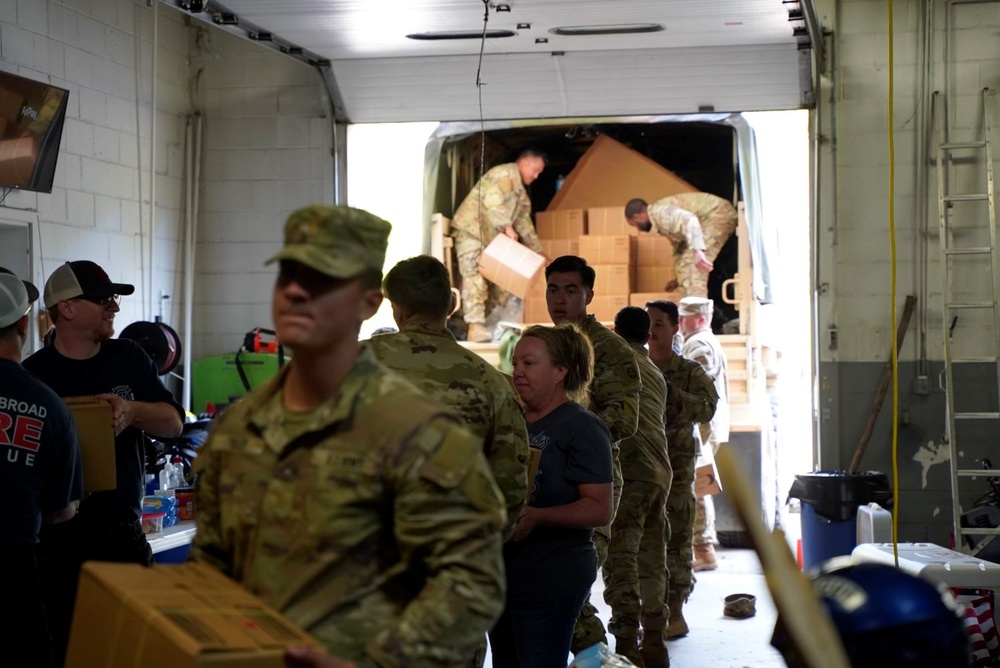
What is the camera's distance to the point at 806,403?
38.9 feet

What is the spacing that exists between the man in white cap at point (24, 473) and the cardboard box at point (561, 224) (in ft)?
24.8

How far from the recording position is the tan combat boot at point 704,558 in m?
8.70

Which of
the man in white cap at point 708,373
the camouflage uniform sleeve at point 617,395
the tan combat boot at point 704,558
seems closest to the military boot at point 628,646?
the camouflage uniform sleeve at point 617,395

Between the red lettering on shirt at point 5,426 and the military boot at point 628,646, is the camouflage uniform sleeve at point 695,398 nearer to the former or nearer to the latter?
the military boot at point 628,646

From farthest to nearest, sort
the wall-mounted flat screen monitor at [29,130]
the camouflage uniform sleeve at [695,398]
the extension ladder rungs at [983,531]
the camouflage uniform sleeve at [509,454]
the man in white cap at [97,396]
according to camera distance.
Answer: the wall-mounted flat screen monitor at [29,130]
the camouflage uniform sleeve at [695,398]
the extension ladder rungs at [983,531]
the man in white cap at [97,396]
the camouflage uniform sleeve at [509,454]

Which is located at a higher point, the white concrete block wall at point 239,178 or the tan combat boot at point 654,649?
the white concrete block wall at point 239,178

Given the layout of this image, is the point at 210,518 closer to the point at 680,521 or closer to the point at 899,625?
the point at 899,625

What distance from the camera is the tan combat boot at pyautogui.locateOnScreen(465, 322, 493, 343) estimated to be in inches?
402

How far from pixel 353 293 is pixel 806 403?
1041 cm

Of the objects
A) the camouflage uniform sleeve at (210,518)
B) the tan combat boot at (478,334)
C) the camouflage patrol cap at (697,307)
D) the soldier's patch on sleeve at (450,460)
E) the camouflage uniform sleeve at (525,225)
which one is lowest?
the camouflage uniform sleeve at (210,518)

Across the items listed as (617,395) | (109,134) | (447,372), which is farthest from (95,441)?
(109,134)

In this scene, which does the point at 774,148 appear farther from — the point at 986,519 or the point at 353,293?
the point at 353,293

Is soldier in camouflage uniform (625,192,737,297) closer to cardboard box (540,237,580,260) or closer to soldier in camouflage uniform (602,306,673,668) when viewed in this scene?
cardboard box (540,237,580,260)

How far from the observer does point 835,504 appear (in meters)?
7.67
